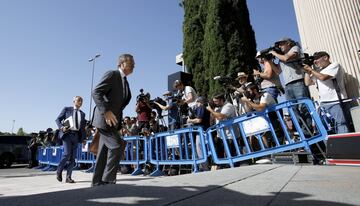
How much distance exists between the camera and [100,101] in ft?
9.95

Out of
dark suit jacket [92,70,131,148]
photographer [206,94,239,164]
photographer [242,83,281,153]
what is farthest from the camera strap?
dark suit jacket [92,70,131,148]

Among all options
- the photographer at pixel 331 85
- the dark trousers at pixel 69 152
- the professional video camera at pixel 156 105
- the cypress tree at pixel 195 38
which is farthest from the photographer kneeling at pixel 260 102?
the cypress tree at pixel 195 38

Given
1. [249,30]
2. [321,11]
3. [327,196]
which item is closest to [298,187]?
[327,196]

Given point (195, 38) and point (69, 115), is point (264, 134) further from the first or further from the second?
point (195, 38)

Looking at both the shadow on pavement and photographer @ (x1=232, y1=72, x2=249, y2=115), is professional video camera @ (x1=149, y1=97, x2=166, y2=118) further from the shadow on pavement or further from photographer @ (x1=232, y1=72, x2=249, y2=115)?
the shadow on pavement

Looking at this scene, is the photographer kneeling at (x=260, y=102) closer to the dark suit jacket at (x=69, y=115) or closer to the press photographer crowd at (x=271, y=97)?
the press photographer crowd at (x=271, y=97)

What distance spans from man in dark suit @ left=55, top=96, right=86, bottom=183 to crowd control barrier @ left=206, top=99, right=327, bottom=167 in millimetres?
2776

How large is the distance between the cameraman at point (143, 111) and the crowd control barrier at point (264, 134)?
252cm

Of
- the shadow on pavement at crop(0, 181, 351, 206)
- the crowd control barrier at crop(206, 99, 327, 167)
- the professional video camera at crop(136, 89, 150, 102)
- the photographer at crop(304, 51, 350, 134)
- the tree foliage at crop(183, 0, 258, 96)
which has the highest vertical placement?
the tree foliage at crop(183, 0, 258, 96)

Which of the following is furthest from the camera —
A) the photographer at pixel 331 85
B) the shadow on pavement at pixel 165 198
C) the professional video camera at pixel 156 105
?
the professional video camera at pixel 156 105

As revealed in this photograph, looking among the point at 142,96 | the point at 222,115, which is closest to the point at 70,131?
the point at 142,96

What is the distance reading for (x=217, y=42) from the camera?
15758mm

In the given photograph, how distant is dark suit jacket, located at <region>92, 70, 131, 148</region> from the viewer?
3057 millimetres

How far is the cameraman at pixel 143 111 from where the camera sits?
7121mm
